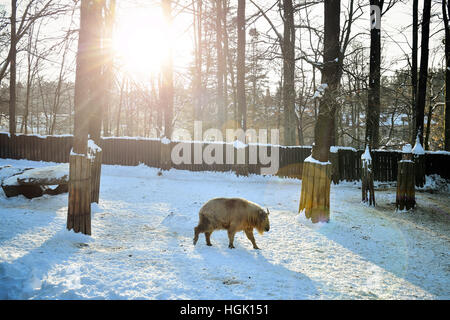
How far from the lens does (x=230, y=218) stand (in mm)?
5395

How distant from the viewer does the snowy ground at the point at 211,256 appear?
11.5 feet

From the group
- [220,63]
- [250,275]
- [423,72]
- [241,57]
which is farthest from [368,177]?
[220,63]

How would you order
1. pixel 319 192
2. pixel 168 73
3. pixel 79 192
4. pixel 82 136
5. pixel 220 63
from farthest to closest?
1. pixel 220 63
2. pixel 168 73
3. pixel 319 192
4. pixel 82 136
5. pixel 79 192

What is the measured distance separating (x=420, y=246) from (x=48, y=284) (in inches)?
255

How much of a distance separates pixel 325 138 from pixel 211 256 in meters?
4.30

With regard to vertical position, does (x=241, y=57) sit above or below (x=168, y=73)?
above

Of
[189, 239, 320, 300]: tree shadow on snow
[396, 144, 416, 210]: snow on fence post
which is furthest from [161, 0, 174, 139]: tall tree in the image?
[189, 239, 320, 300]: tree shadow on snow

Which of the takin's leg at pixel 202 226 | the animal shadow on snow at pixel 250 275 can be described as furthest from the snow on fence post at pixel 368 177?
the takin's leg at pixel 202 226

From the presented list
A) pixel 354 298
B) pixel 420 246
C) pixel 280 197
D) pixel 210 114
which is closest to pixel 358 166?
pixel 280 197

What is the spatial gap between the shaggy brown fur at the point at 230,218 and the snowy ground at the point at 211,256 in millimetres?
315

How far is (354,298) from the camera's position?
3.58 m

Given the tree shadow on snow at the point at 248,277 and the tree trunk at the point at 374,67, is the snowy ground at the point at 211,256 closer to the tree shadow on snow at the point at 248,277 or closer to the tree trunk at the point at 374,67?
the tree shadow on snow at the point at 248,277

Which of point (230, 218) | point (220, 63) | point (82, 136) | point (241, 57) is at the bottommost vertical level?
point (230, 218)

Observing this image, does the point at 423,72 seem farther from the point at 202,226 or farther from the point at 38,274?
the point at 38,274
